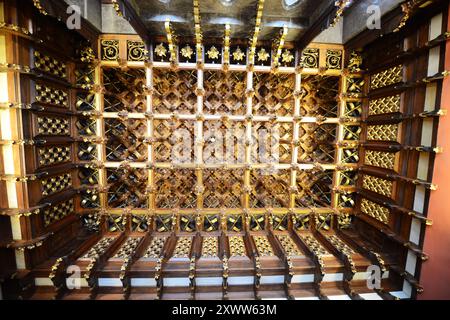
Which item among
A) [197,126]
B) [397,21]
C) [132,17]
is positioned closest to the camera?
[397,21]

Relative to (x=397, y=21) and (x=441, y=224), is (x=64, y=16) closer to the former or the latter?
(x=397, y=21)

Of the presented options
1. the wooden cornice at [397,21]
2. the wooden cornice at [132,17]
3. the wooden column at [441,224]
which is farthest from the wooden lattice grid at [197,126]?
the wooden column at [441,224]

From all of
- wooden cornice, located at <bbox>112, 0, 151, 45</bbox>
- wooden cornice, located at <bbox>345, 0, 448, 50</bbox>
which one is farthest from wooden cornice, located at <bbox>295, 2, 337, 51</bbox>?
wooden cornice, located at <bbox>112, 0, 151, 45</bbox>

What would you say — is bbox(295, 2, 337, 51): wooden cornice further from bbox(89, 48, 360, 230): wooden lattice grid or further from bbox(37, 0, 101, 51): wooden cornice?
A: bbox(37, 0, 101, 51): wooden cornice

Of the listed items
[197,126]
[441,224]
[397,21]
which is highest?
[397,21]

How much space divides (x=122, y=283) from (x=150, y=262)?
43 cm

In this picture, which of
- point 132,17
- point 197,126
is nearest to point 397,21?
point 197,126

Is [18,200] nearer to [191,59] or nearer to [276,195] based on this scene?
[191,59]

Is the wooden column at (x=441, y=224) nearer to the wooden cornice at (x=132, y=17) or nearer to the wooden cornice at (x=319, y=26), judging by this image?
the wooden cornice at (x=319, y=26)

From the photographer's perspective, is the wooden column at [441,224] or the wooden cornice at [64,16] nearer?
the wooden column at [441,224]

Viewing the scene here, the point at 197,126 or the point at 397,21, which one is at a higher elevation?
the point at 397,21

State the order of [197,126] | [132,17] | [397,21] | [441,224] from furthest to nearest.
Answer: [197,126], [132,17], [397,21], [441,224]

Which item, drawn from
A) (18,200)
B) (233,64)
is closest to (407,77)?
(233,64)

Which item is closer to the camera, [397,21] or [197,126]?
[397,21]
